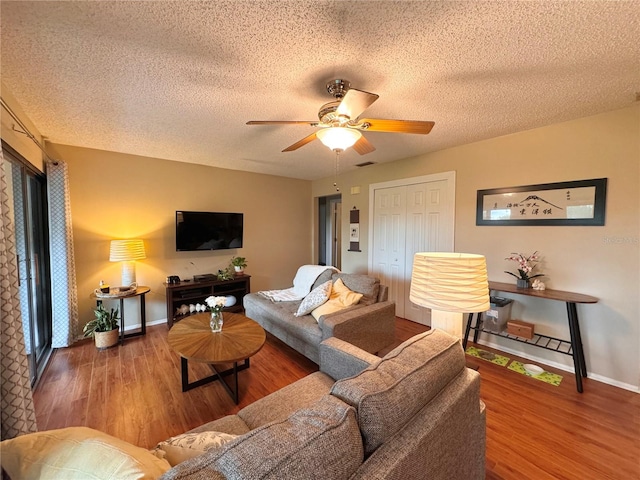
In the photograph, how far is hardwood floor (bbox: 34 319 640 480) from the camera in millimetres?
1552

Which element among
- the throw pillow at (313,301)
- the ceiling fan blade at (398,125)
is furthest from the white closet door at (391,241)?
the ceiling fan blade at (398,125)

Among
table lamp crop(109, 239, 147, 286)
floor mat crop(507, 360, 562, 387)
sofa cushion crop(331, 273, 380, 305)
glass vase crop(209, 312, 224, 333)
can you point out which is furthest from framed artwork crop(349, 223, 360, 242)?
table lamp crop(109, 239, 147, 286)

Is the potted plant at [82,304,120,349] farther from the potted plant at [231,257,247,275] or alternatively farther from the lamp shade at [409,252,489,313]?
the lamp shade at [409,252,489,313]

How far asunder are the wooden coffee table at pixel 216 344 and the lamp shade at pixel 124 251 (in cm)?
129

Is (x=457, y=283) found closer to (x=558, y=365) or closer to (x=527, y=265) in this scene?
(x=527, y=265)

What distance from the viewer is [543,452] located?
159 cm

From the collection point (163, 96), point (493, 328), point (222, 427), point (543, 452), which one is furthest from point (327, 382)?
point (163, 96)

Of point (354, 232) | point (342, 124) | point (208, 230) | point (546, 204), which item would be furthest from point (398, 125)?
point (208, 230)

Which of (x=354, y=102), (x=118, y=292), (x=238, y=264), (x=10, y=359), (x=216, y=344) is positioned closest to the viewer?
(x=10, y=359)

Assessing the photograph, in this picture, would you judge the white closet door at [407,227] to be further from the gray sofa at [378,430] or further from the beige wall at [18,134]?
the beige wall at [18,134]

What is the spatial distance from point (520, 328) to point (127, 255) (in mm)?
4399

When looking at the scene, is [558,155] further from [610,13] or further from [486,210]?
[610,13]

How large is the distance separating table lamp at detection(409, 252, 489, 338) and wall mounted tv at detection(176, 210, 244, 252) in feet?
11.1

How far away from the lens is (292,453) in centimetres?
64
